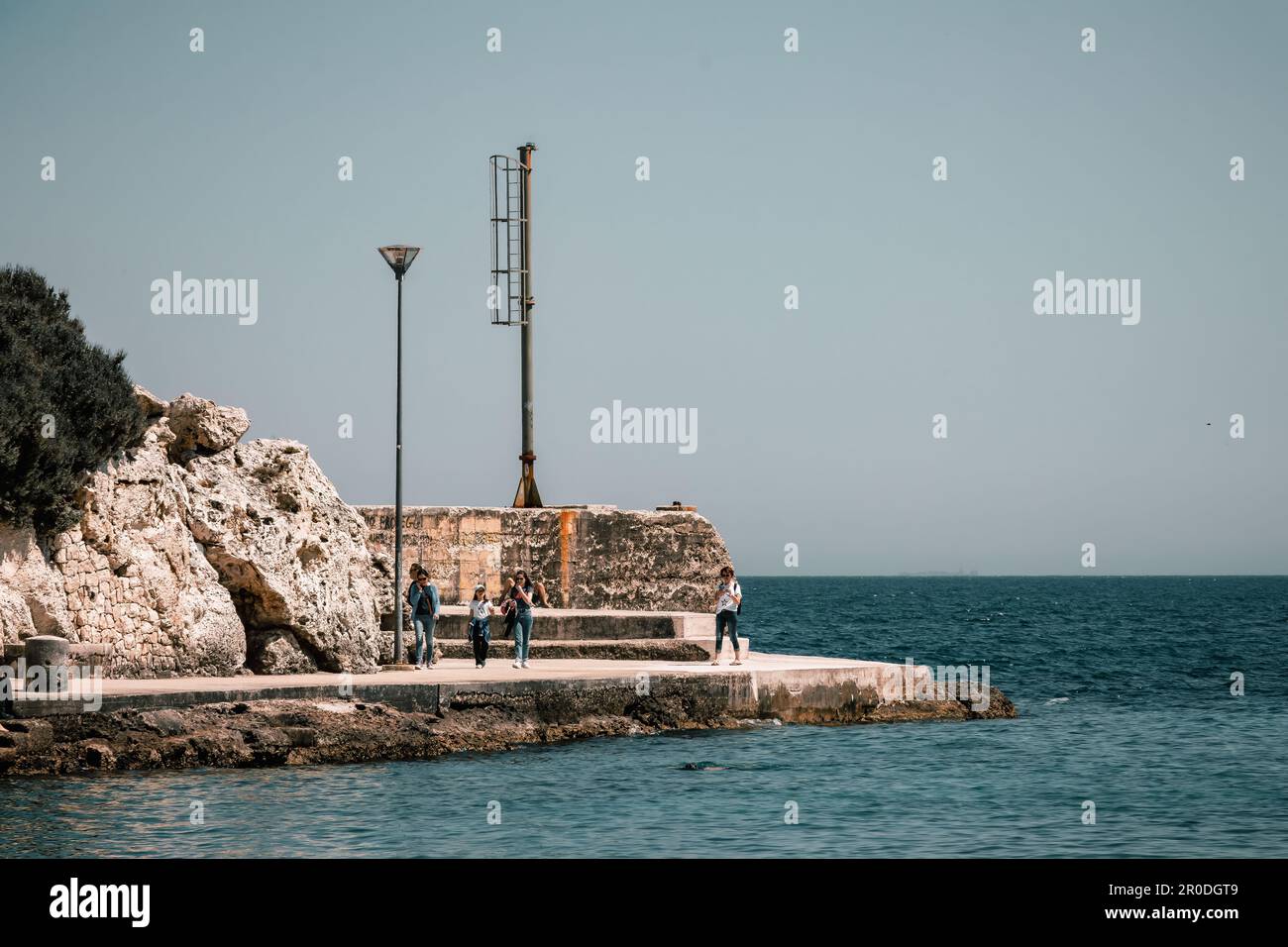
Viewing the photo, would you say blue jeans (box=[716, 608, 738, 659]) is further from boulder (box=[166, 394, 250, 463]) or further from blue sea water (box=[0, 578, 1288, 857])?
boulder (box=[166, 394, 250, 463])

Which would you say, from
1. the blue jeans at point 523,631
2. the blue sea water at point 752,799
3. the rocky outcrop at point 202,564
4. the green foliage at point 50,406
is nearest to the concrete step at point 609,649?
the blue jeans at point 523,631

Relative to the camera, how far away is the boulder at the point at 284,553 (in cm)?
1956

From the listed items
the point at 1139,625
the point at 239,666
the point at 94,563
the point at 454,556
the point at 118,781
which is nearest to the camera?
Answer: the point at 118,781

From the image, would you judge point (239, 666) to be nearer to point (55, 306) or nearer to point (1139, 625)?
point (55, 306)

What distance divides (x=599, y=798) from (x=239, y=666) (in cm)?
614

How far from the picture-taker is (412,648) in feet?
73.3

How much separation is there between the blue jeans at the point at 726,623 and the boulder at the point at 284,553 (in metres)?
4.99

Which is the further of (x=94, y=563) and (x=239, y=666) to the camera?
(x=239, y=666)

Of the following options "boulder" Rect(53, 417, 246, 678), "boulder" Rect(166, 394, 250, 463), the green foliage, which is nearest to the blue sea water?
"boulder" Rect(53, 417, 246, 678)

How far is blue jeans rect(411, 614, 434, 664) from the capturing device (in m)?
21.1

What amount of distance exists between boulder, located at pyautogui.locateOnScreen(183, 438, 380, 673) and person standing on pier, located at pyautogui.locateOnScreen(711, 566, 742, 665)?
195 inches

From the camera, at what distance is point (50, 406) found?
17.6 m
